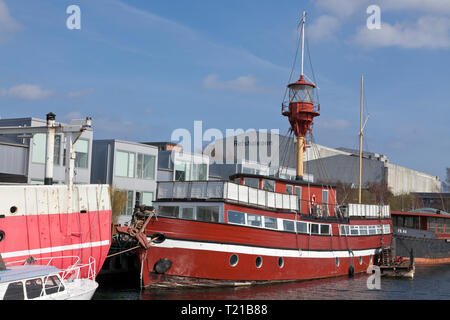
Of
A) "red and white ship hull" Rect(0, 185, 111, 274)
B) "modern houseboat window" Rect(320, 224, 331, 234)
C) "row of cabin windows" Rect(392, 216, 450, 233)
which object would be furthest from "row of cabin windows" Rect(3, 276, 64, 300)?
"row of cabin windows" Rect(392, 216, 450, 233)

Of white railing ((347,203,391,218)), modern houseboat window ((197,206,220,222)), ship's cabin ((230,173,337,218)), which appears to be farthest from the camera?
white railing ((347,203,391,218))

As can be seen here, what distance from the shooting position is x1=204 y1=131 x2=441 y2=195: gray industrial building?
241 feet

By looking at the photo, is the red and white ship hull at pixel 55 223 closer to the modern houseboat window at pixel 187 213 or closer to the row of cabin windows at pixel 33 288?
the row of cabin windows at pixel 33 288

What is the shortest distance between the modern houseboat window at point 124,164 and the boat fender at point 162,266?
Result: 19551 mm

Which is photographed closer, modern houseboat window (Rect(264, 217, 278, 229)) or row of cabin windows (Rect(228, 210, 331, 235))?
row of cabin windows (Rect(228, 210, 331, 235))

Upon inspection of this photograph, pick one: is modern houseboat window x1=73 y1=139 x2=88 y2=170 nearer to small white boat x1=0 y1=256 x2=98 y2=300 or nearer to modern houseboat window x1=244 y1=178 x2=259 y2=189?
modern houseboat window x1=244 y1=178 x2=259 y2=189

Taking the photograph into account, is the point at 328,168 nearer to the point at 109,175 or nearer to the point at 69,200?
the point at 109,175

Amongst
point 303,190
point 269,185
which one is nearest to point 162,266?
point 269,185

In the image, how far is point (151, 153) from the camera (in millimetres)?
47312

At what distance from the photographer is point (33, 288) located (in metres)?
16.5

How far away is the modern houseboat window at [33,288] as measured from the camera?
16.4m

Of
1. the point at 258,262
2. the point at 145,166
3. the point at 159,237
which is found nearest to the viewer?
the point at 159,237

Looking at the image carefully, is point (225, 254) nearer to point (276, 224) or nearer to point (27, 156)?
point (276, 224)

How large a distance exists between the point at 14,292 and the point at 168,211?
513 inches
